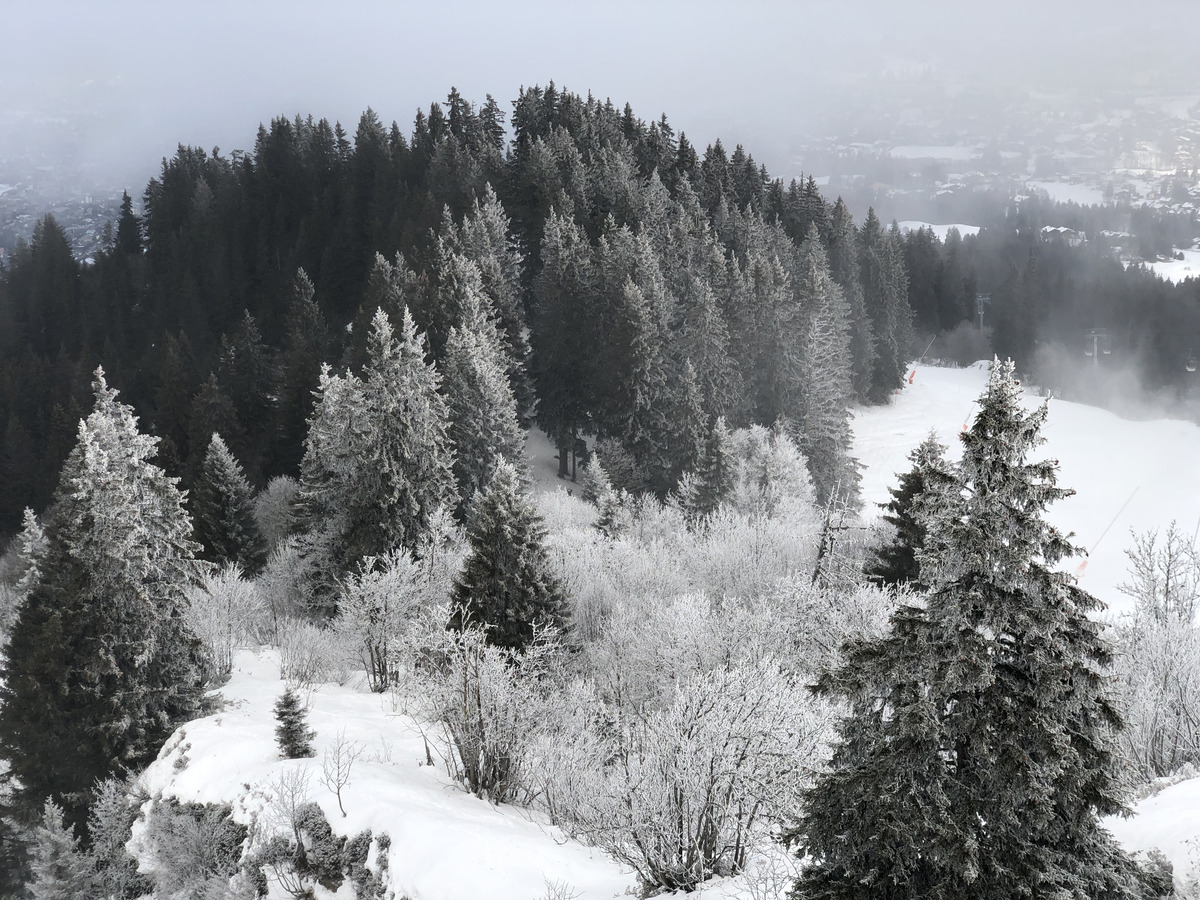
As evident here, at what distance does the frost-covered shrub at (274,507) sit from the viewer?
48.6m

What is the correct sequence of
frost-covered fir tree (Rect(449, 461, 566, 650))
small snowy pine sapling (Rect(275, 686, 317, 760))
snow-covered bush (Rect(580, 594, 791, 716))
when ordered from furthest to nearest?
1. frost-covered fir tree (Rect(449, 461, 566, 650))
2. snow-covered bush (Rect(580, 594, 791, 716))
3. small snowy pine sapling (Rect(275, 686, 317, 760))

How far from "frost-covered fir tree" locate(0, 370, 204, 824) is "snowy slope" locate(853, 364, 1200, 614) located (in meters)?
45.0

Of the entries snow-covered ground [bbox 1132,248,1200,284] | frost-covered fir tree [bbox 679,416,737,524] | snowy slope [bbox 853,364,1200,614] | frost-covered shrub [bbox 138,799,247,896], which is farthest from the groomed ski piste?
snow-covered ground [bbox 1132,248,1200,284]

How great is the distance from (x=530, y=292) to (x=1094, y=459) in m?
49.4

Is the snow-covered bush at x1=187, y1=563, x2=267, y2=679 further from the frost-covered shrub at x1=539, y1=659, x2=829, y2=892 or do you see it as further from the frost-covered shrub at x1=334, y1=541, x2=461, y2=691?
the frost-covered shrub at x1=539, y1=659, x2=829, y2=892

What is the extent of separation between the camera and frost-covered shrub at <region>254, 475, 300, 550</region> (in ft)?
159

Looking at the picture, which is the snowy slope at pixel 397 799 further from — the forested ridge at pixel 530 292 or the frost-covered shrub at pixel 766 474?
the forested ridge at pixel 530 292

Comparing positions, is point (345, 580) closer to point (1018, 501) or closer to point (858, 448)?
point (1018, 501)

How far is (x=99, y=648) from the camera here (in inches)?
906

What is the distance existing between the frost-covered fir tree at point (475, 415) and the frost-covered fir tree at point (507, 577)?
14706 mm

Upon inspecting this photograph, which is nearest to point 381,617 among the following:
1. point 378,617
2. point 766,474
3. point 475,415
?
point 378,617

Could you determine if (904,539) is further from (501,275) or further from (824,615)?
(501,275)

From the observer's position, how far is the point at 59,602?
79.9 feet

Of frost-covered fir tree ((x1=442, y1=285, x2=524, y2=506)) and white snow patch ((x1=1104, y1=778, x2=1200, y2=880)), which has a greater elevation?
frost-covered fir tree ((x1=442, y1=285, x2=524, y2=506))
